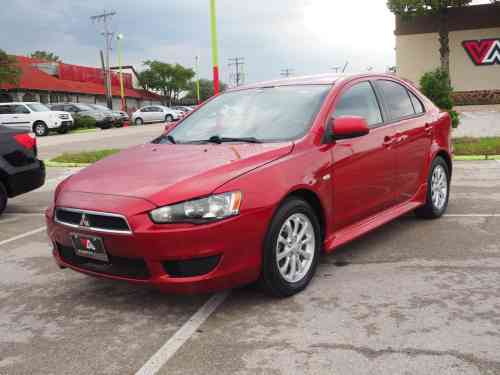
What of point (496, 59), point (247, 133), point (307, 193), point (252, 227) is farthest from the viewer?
point (496, 59)

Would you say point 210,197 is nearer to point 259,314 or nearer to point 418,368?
point 259,314

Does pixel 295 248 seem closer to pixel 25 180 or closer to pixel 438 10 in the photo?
pixel 25 180

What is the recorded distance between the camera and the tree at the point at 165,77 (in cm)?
7688

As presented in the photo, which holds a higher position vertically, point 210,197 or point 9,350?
point 210,197

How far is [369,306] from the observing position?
363cm

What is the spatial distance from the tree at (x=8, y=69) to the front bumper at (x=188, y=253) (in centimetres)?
3877

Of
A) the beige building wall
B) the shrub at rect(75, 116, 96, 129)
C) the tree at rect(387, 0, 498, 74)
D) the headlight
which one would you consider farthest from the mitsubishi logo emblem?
the beige building wall

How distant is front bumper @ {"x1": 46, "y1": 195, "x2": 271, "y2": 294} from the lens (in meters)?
3.30

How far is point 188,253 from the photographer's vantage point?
3.32 metres

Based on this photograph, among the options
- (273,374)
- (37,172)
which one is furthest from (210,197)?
(37,172)

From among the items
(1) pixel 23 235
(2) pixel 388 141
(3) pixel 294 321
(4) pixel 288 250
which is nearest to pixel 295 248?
(4) pixel 288 250

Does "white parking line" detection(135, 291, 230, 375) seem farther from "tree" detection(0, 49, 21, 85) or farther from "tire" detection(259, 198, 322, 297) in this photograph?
"tree" detection(0, 49, 21, 85)

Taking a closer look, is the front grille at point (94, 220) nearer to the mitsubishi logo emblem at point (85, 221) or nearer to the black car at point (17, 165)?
the mitsubishi logo emblem at point (85, 221)

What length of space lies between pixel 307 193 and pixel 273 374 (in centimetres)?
155
